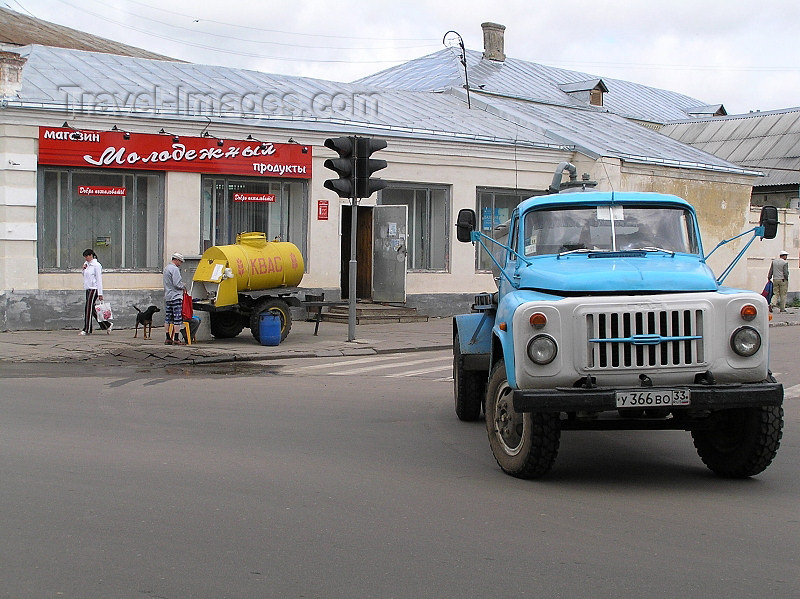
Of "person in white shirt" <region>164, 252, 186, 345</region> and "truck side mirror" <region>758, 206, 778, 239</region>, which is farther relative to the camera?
"person in white shirt" <region>164, 252, 186, 345</region>

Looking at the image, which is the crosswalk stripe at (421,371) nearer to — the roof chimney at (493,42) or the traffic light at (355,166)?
the traffic light at (355,166)

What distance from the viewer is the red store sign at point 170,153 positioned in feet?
64.8

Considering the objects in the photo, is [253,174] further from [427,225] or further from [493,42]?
[493,42]

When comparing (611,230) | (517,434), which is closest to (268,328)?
(611,230)

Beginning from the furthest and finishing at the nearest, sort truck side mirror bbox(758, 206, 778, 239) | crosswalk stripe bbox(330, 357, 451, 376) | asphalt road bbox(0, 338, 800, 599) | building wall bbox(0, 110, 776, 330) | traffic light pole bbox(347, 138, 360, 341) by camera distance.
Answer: building wall bbox(0, 110, 776, 330) < traffic light pole bbox(347, 138, 360, 341) < crosswalk stripe bbox(330, 357, 451, 376) < truck side mirror bbox(758, 206, 778, 239) < asphalt road bbox(0, 338, 800, 599)

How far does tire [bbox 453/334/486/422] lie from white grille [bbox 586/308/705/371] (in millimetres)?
3185

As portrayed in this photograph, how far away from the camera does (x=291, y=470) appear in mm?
7582

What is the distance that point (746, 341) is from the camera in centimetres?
708

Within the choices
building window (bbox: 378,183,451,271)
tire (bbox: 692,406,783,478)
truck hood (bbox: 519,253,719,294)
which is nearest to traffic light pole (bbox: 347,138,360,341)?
building window (bbox: 378,183,451,271)

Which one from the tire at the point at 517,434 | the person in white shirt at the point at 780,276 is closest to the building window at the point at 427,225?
the person in white shirt at the point at 780,276

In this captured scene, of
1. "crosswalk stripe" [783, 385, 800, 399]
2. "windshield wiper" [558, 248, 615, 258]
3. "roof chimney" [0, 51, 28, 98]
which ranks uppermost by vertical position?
"roof chimney" [0, 51, 28, 98]

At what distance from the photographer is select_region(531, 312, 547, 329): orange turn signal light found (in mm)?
6992

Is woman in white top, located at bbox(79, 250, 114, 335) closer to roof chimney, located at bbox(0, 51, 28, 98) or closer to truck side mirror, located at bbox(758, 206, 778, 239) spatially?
roof chimney, located at bbox(0, 51, 28, 98)

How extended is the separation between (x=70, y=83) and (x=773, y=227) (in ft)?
55.7
